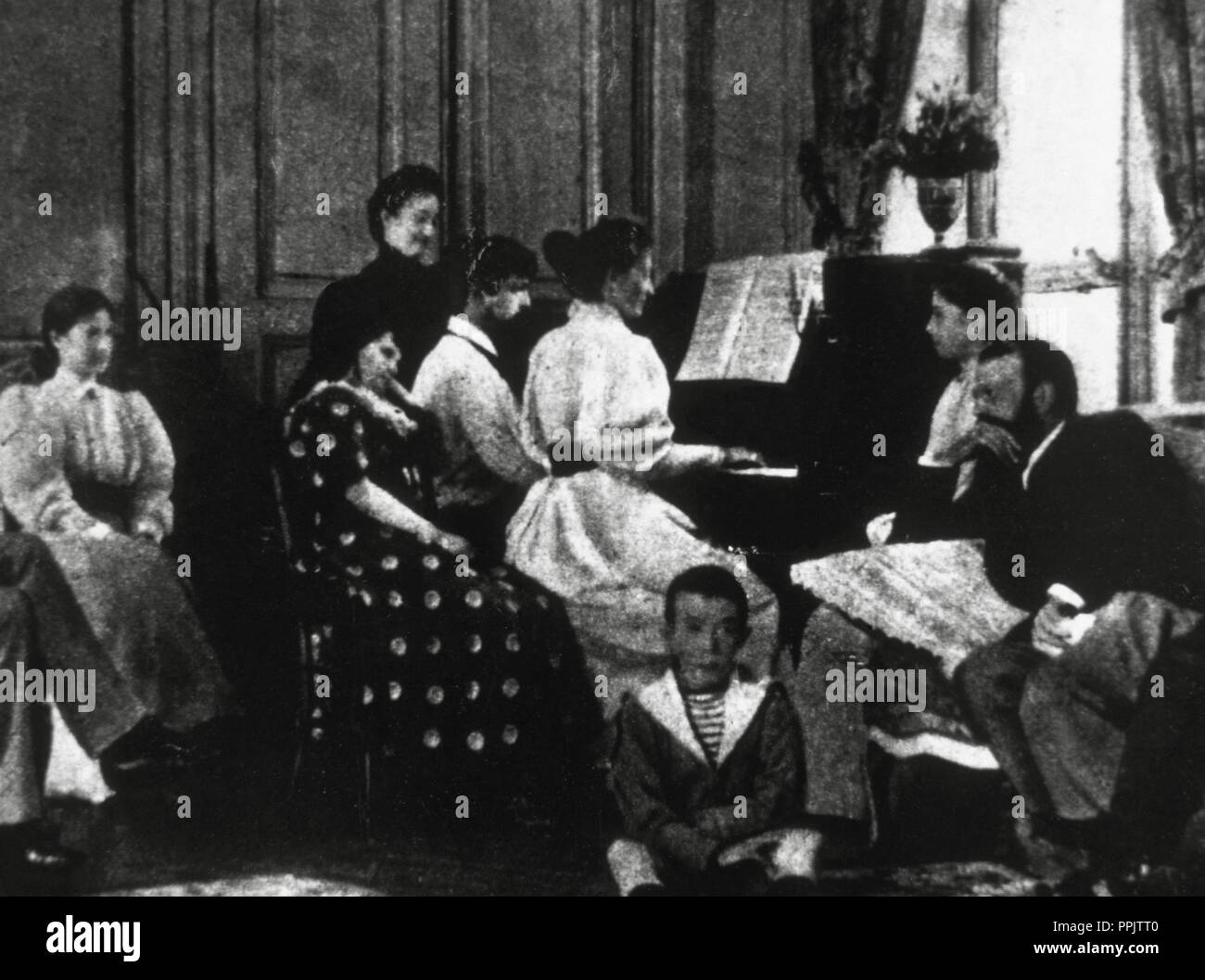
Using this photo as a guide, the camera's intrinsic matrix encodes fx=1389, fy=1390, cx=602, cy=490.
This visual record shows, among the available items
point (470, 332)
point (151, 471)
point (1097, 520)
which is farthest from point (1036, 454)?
point (151, 471)

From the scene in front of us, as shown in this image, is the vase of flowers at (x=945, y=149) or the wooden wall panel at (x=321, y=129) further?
the vase of flowers at (x=945, y=149)

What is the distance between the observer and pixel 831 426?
4.51m

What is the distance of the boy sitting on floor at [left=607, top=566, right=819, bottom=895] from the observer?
14.8 feet

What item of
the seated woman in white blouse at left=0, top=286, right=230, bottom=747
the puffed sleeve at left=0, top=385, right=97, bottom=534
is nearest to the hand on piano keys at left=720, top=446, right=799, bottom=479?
the seated woman in white blouse at left=0, top=286, right=230, bottom=747

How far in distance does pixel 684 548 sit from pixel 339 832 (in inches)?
56.8

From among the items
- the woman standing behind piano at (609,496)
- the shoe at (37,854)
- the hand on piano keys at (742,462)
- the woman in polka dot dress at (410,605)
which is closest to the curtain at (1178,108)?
the hand on piano keys at (742,462)

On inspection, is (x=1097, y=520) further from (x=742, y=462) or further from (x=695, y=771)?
(x=695, y=771)

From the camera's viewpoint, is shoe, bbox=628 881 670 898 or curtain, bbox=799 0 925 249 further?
curtain, bbox=799 0 925 249

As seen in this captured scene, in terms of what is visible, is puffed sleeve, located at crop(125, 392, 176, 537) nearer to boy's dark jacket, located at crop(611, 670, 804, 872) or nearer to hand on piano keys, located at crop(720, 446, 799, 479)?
boy's dark jacket, located at crop(611, 670, 804, 872)

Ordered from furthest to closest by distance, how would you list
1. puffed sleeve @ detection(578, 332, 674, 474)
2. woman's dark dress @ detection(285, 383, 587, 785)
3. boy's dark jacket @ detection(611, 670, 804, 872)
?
puffed sleeve @ detection(578, 332, 674, 474) < boy's dark jacket @ detection(611, 670, 804, 872) < woman's dark dress @ detection(285, 383, 587, 785)

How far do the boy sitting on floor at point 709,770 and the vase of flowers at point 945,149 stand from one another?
143cm

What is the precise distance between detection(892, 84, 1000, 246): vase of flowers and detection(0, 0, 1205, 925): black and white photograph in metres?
0.01

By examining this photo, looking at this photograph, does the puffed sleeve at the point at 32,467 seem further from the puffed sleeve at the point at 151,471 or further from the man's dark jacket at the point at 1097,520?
the man's dark jacket at the point at 1097,520

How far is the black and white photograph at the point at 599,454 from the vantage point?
175 inches
